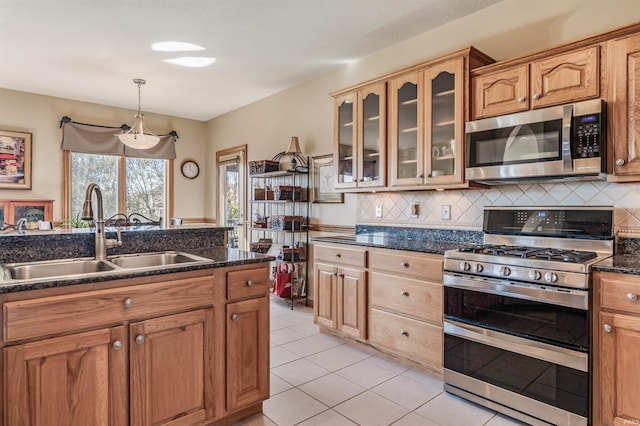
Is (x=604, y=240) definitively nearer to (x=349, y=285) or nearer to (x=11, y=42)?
(x=349, y=285)

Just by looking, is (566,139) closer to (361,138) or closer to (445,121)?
(445,121)

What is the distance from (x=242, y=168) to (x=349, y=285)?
3167 mm

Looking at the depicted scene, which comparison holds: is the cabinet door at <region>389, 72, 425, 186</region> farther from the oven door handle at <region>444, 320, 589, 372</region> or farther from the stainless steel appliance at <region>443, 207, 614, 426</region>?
the oven door handle at <region>444, 320, 589, 372</region>

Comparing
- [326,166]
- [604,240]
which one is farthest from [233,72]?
[604,240]

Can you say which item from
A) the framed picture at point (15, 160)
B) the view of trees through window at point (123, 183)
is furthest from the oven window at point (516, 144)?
the framed picture at point (15, 160)

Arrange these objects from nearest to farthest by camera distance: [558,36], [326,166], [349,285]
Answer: [558,36], [349,285], [326,166]

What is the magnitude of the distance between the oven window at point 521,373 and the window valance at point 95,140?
4.76m

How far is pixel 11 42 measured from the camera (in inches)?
135

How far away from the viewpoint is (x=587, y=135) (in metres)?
2.06

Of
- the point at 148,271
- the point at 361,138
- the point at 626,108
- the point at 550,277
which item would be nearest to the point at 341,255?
the point at 361,138

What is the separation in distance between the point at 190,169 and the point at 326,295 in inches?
162

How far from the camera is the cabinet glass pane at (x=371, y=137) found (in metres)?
3.17

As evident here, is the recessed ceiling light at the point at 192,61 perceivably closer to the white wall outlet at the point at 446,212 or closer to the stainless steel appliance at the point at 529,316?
the white wall outlet at the point at 446,212

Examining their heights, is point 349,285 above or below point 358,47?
below
